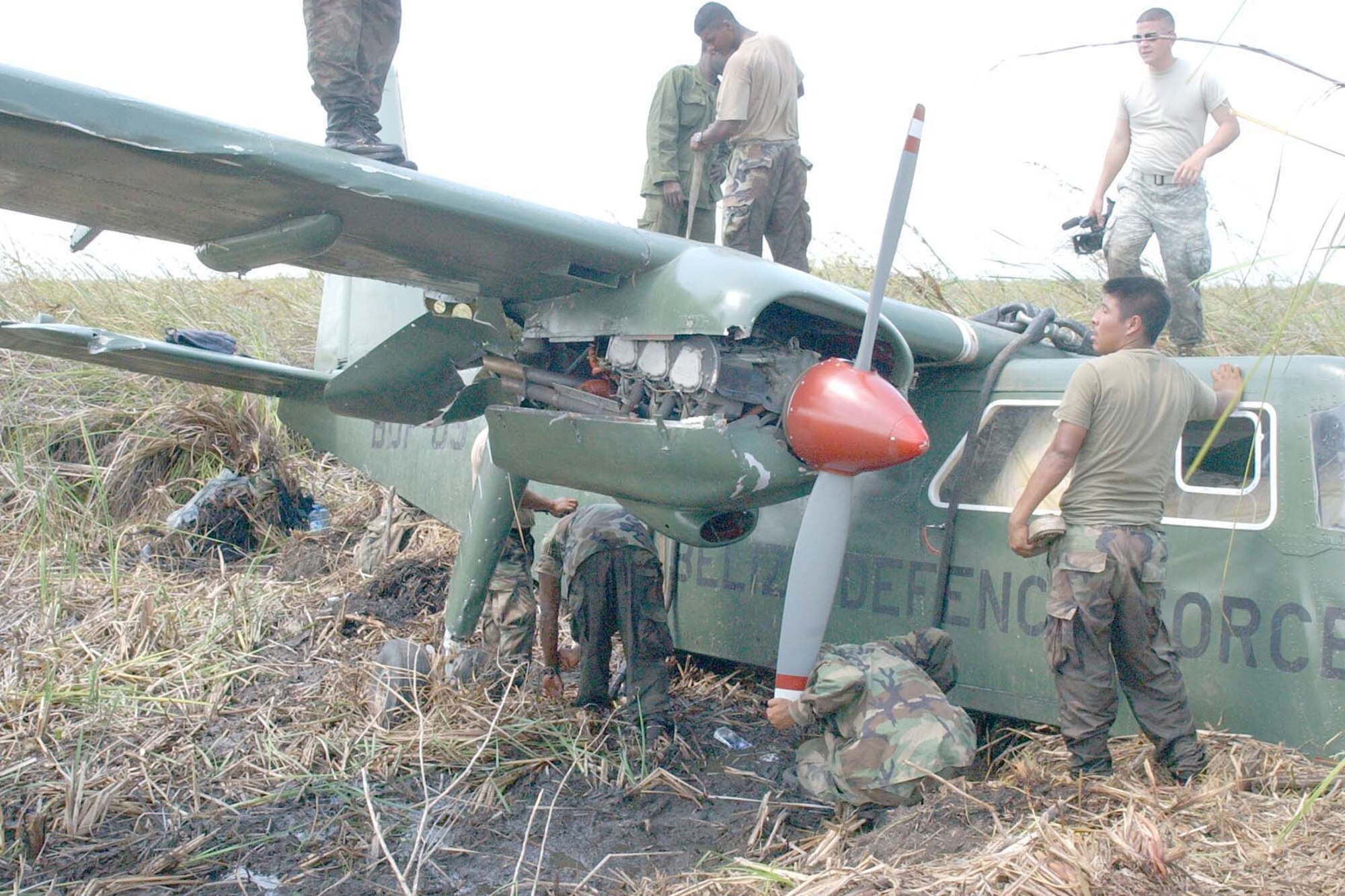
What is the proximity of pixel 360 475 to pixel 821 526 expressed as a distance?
6592mm

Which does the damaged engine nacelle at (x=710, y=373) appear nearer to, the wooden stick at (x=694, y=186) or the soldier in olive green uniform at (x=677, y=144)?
the wooden stick at (x=694, y=186)

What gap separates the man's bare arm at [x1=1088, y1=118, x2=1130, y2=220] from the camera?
7211 mm

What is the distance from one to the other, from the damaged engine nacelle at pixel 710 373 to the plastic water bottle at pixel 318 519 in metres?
5.30

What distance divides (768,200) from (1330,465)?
402 cm

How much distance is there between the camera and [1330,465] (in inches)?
168

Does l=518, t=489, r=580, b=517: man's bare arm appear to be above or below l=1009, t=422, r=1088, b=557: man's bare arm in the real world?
below

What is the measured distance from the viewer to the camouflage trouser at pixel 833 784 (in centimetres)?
435

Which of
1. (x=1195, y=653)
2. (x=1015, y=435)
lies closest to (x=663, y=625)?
(x=1015, y=435)

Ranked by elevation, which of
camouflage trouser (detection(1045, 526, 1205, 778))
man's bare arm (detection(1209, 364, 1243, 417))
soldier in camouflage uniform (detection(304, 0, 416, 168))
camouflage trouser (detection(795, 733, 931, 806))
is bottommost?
camouflage trouser (detection(795, 733, 931, 806))

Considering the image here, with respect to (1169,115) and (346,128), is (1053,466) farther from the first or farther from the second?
(1169,115)

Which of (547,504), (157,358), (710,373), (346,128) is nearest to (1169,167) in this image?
(710,373)

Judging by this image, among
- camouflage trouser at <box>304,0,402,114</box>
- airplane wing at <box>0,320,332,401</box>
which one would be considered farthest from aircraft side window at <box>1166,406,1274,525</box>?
airplane wing at <box>0,320,332,401</box>

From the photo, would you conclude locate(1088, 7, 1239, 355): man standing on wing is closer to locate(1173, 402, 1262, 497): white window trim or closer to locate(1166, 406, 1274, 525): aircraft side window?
locate(1166, 406, 1274, 525): aircraft side window

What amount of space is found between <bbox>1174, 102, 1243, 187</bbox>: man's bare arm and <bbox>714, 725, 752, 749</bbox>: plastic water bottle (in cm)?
412
